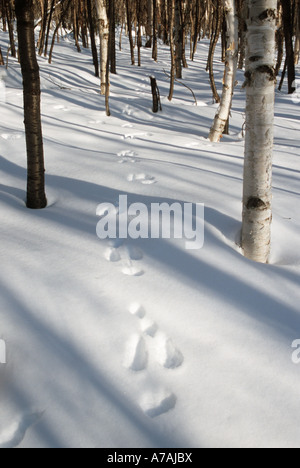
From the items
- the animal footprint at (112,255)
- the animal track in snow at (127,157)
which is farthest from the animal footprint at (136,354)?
the animal track in snow at (127,157)

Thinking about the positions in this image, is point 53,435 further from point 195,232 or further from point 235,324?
point 195,232

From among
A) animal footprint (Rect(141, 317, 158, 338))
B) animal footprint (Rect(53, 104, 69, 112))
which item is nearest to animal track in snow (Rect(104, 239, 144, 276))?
animal footprint (Rect(141, 317, 158, 338))

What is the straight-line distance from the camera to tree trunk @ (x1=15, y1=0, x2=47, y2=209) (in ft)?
7.27

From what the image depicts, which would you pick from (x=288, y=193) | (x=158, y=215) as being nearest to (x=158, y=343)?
(x=158, y=215)

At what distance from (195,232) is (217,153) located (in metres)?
2.28

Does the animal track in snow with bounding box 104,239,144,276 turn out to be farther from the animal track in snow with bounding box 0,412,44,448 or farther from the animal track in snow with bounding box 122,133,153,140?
the animal track in snow with bounding box 122,133,153,140

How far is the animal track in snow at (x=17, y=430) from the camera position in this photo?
1335 millimetres

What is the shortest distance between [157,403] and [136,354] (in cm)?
24

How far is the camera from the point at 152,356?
1678 mm

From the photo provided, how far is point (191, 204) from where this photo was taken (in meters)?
2.85

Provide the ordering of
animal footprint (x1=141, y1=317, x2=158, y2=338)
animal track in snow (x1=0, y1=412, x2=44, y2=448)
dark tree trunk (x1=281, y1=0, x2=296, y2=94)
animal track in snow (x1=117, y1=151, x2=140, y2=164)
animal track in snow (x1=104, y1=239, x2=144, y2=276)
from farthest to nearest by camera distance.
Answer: dark tree trunk (x1=281, y1=0, x2=296, y2=94), animal track in snow (x1=117, y1=151, x2=140, y2=164), animal track in snow (x1=104, y1=239, x2=144, y2=276), animal footprint (x1=141, y1=317, x2=158, y2=338), animal track in snow (x1=0, y1=412, x2=44, y2=448)

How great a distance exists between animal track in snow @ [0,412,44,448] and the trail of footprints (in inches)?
15.8

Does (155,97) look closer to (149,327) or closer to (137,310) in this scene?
(137,310)

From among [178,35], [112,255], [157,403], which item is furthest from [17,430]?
[178,35]
